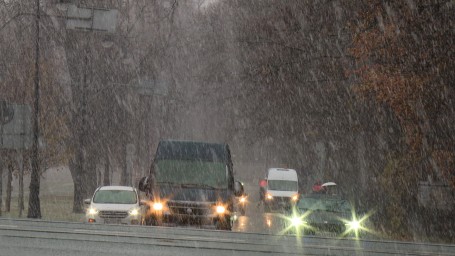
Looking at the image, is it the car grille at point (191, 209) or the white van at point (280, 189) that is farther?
the white van at point (280, 189)

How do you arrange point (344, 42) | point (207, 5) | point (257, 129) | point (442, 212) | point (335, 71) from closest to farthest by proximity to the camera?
point (442, 212) → point (344, 42) → point (335, 71) → point (257, 129) → point (207, 5)

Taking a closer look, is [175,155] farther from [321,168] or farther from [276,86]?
[321,168]

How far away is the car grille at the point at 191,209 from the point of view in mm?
18859

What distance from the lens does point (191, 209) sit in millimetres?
18859

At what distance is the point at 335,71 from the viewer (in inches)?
1364

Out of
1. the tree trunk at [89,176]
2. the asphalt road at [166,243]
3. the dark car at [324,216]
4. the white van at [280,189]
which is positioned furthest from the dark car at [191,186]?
the white van at [280,189]

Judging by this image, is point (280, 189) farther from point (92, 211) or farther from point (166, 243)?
point (166, 243)

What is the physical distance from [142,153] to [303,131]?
41.1ft

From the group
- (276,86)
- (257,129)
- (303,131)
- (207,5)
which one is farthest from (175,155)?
(207,5)

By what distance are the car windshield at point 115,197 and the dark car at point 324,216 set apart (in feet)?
16.6

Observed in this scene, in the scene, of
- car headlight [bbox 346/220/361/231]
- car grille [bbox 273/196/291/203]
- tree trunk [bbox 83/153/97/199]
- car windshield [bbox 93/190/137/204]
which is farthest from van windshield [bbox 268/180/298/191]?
car headlight [bbox 346/220/361/231]

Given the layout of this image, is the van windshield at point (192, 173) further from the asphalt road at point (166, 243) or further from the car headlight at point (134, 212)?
the asphalt road at point (166, 243)

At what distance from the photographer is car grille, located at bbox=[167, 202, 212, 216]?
61.9 ft

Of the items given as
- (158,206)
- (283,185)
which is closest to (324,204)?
(158,206)
